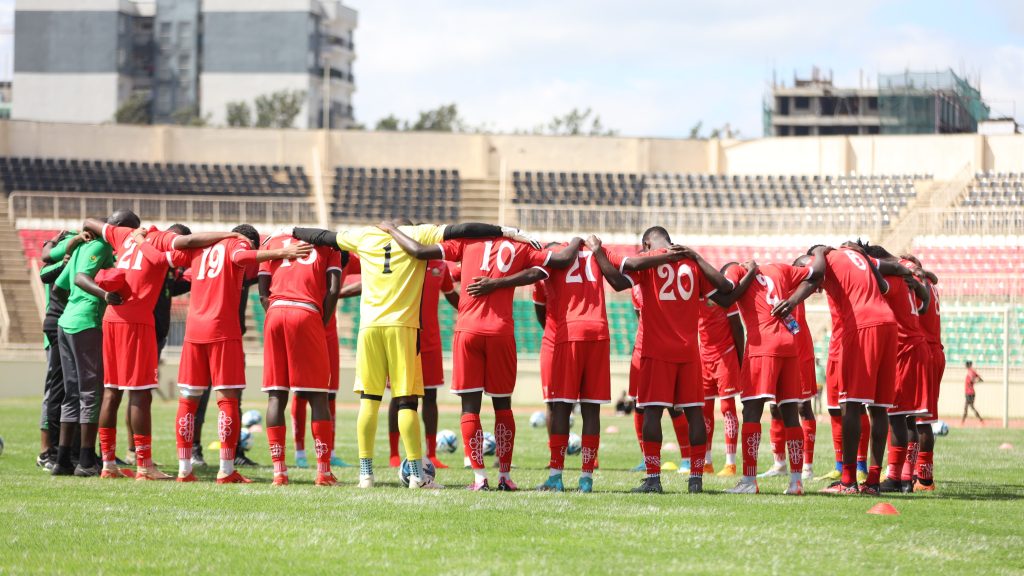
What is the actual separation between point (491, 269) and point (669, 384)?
1738 millimetres

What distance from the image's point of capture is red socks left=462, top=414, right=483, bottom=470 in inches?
417

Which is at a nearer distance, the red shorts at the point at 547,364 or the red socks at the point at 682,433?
the red shorts at the point at 547,364

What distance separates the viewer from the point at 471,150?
1954 inches

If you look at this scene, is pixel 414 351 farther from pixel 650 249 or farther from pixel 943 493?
pixel 943 493

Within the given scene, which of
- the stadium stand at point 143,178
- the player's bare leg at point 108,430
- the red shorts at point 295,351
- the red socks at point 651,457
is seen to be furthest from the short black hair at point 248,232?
the stadium stand at point 143,178

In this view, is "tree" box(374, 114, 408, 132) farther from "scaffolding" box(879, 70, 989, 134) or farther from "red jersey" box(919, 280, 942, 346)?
"red jersey" box(919, 280, 942, 346)

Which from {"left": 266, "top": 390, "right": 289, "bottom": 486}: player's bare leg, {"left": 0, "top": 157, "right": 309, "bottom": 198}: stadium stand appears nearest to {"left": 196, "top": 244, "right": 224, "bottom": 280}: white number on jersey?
{"left": 266, "top": 390, "right": 289, "bottom": 486}: player's bare leg

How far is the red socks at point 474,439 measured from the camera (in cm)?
1059

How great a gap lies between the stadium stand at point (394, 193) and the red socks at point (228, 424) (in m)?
32.5

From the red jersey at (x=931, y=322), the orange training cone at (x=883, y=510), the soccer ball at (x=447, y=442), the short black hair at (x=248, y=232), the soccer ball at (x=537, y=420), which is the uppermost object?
the short black hair at (x=248, y=232)

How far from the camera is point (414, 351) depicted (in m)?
10.6

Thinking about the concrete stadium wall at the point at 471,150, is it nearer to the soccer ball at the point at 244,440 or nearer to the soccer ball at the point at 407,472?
the soccer ball at the point at 244,440

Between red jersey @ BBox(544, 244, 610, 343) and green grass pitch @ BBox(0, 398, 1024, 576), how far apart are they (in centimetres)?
133

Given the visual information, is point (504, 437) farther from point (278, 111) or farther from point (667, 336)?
point (278, 111)
